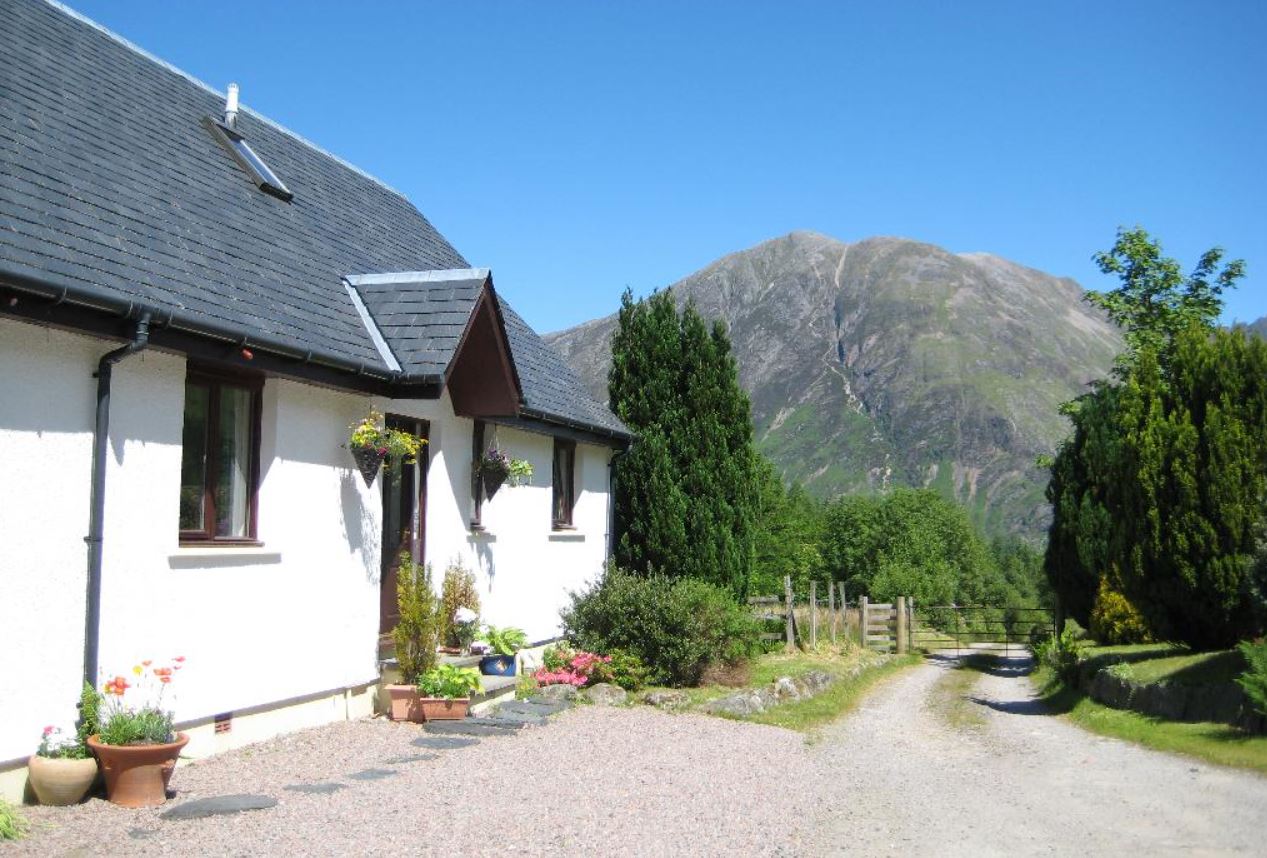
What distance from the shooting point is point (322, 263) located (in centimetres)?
1269

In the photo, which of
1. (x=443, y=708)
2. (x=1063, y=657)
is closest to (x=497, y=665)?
(x=443, y=708)

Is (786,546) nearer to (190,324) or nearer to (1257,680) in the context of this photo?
(1257,680)

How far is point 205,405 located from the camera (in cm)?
957

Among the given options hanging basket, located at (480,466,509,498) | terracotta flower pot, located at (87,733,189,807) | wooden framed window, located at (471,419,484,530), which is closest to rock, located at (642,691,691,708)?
wooden framed window, located at (471,419,484,530)

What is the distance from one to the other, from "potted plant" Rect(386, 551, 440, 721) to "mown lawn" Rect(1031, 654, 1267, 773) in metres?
8.01

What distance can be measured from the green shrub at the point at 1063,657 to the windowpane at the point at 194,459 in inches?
565

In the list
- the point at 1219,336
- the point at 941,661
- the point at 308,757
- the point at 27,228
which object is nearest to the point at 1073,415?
the point at 941,661

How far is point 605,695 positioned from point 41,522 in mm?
7581

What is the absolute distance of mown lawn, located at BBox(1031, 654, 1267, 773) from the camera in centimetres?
1083

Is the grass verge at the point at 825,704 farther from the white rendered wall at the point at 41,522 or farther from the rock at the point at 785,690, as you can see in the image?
the white rendered wall at the point at 41,522

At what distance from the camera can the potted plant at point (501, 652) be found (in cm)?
1314

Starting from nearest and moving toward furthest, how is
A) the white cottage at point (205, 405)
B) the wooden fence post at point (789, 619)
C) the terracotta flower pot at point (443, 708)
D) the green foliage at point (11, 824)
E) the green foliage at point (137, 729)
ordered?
1. the green foliage at point (11, 824)
2. the green foliage at point (137, 729)
3. the white cottage at point (205, 405)
4. the terracotta flower pot at point (443, 708)
5. the wooden fence post at point (789, 619)

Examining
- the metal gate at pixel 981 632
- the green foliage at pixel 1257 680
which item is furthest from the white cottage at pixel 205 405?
the metal gate at pixel 981 632

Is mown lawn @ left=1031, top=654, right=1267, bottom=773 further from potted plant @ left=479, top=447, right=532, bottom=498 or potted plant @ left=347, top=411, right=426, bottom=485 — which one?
potted plant @ left=347, top=411, right=426, bottom=485
